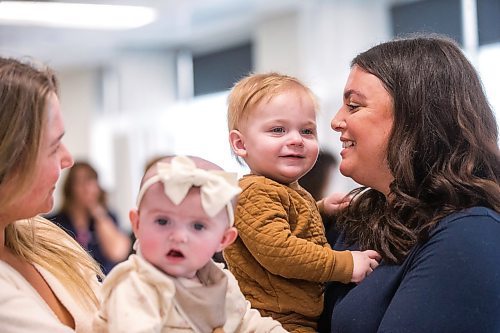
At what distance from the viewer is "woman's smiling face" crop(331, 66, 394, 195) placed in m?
1.91

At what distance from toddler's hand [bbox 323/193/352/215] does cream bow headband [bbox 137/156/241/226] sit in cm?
76

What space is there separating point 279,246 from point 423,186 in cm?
35

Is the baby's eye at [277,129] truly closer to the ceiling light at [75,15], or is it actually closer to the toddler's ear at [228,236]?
the toddler's ear at [228,236]

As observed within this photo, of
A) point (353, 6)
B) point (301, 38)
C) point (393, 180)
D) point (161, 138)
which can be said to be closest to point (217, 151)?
point (161, 138)

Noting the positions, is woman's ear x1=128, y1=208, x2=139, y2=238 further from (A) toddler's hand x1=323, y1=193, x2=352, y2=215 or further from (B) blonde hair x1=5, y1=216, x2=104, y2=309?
(A) toddler's hand x1=323, y1=193, x2=352, y2=215

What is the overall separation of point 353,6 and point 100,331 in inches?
220

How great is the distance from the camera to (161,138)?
29.7 feet

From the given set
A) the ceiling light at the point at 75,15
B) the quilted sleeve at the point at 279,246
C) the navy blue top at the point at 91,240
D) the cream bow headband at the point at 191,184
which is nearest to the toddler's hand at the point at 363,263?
the quilted sleeve at the point at 279,246

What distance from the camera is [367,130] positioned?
1.92m

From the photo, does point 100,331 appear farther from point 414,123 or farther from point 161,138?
point 161,138

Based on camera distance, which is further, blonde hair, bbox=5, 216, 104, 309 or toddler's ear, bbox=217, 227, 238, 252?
blonde hair, bbox=5, 216, 104, 309

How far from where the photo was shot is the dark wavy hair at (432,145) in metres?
1.81

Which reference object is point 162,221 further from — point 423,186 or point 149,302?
point 423,186

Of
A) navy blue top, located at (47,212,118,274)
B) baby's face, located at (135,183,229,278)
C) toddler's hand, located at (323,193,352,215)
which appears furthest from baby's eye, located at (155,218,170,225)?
navy blue top, located at (47,212,118,274)
